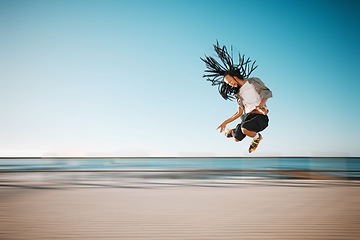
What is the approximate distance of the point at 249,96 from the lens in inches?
112

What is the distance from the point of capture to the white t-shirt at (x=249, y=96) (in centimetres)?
282

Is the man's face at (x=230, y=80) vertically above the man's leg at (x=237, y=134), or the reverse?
the man's face at (x=230, y=80)

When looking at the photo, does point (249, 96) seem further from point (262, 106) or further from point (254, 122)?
point (254, 122)

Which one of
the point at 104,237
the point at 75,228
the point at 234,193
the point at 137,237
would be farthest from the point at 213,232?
the point at 234,193

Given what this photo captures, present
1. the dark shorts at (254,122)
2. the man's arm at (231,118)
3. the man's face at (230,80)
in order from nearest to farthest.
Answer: the dark shorts at (254,122) < the man's face at (230,80) < the man's arm at (231,118)

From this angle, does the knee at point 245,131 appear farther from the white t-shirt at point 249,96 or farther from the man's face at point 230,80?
the man's face at point 230,80

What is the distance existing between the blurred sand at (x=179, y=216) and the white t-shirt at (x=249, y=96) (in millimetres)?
1675

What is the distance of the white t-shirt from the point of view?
9.25 feet

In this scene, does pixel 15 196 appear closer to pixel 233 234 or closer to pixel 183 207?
pixel 183 207

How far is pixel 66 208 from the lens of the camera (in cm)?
500

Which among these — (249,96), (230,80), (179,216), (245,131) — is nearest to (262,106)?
(249,96)

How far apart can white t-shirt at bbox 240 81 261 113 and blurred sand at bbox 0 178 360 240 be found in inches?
65.9

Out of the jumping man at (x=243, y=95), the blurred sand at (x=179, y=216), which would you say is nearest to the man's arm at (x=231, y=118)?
the jumping man at (x=243, y=95)

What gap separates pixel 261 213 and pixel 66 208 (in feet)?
11.5
